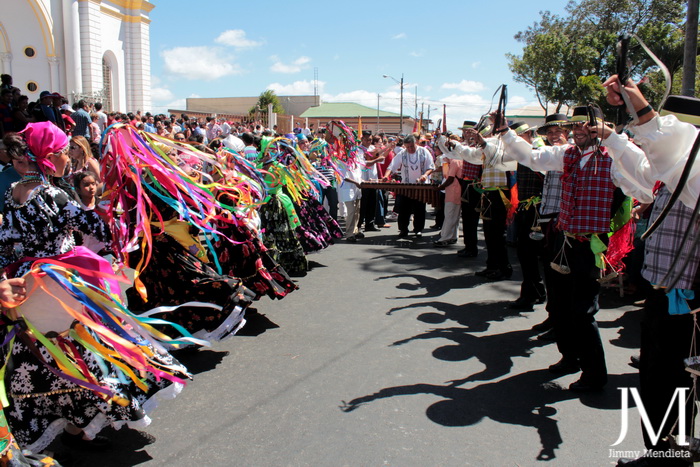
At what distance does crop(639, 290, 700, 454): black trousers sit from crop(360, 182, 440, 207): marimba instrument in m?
6.66

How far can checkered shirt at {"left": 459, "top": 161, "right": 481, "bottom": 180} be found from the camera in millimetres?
8086

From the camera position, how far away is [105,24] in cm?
2289

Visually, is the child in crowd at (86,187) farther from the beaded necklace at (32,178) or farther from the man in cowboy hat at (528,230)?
the man in cowboy hat at (528,230)

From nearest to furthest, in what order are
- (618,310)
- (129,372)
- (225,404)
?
1. (129,372)
2. (225,404)
3. (618,310)

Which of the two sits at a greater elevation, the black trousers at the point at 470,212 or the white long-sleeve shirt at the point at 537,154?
the white long-sleeve shirt at the point at 537,154

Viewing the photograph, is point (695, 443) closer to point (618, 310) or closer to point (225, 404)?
point (225, 404)

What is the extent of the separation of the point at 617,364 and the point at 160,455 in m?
3.62

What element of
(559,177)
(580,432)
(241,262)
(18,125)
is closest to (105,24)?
(18,125)

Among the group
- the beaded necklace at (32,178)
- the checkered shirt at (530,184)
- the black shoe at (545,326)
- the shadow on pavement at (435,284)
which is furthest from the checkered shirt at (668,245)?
the shadow on pavement at (435,284)

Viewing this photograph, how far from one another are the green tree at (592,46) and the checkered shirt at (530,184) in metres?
23.5

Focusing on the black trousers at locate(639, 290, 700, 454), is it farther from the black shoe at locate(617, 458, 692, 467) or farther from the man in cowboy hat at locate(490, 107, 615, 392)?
the man in cowboy hat at locate(490, 107, 615, 392)

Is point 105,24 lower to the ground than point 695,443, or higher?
higher

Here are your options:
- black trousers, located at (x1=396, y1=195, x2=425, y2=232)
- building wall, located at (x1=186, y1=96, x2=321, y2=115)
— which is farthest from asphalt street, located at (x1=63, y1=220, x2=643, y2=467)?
building wall, located at (x1=186, y1=96, x2=321, y2=115)

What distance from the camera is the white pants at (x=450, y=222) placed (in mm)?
9537
